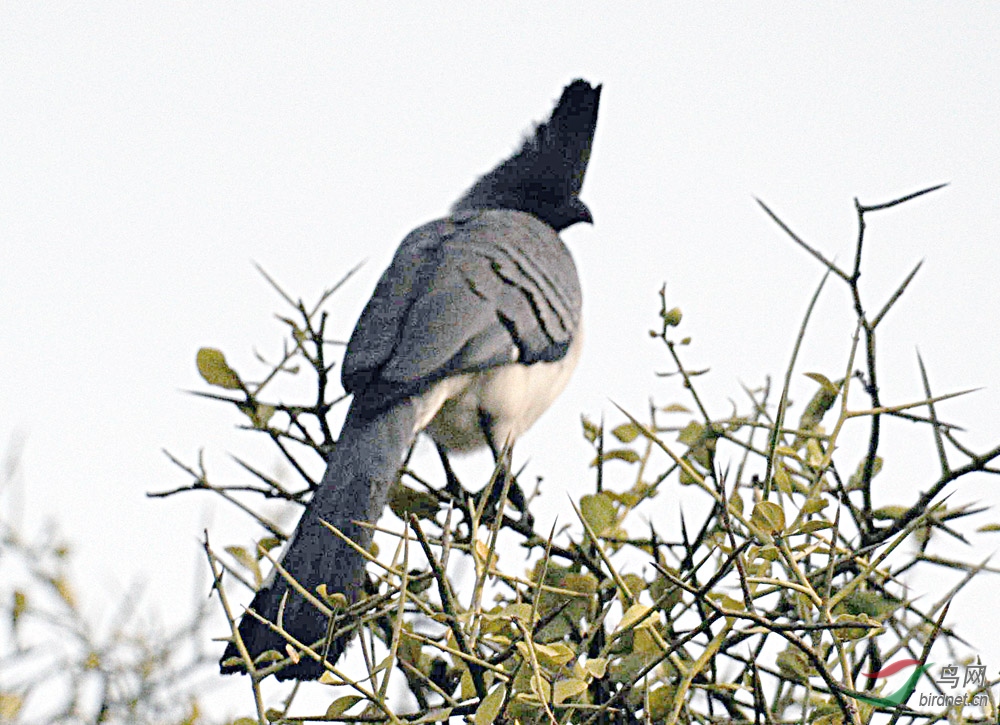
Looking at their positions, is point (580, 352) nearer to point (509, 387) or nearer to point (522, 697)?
point (509, 387)

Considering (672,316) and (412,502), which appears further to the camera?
(412,502)

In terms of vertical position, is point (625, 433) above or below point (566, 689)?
above

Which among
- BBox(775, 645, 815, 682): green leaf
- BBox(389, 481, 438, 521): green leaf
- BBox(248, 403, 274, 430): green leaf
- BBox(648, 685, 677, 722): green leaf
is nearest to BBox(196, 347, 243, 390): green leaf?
BBox(248, 403, 274, 430): green leaf

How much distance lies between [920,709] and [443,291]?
2437 mm

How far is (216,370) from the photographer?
2.73 m

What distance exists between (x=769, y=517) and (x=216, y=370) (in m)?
1.47

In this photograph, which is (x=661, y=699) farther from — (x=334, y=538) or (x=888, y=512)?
(x=334, y=538)

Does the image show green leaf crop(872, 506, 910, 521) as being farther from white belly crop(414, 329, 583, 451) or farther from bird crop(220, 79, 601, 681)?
white belly crop(414, 329, 583, 451)

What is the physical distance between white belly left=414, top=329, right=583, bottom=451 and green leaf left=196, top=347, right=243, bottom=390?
1094 mm

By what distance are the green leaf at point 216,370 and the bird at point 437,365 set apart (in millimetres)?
368

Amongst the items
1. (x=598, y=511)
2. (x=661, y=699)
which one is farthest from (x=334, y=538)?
(x=661, y=699)

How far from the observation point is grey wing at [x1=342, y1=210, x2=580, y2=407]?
3.62 m

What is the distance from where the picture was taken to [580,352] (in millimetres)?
4637

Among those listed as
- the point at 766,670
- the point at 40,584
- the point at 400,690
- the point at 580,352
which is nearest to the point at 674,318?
the point at 766,670
